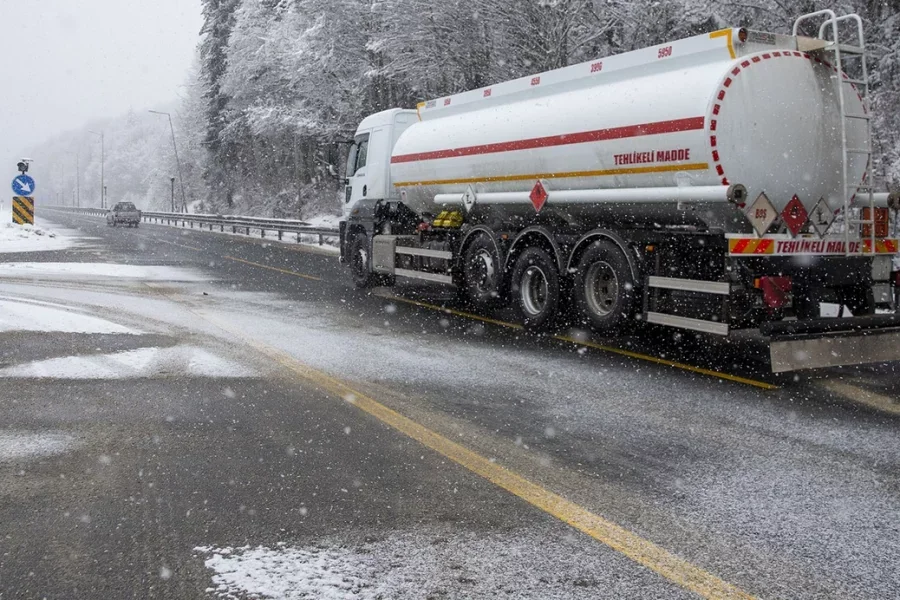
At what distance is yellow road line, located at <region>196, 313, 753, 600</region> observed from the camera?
3430mm

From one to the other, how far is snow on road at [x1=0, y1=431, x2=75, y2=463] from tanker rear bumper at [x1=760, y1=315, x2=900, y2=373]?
18.1 feet

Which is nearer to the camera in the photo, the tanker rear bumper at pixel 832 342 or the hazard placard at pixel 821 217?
the tanker rear bumper at pixel 832 342

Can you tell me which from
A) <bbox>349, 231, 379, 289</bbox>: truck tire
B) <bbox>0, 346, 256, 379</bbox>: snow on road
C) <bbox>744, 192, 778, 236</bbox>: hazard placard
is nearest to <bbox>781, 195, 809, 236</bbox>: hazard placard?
<bbox>744, 192, 778, 236</bbox>: hazard placard

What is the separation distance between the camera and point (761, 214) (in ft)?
26.5

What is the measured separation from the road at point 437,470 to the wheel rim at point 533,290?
1282 millimetres

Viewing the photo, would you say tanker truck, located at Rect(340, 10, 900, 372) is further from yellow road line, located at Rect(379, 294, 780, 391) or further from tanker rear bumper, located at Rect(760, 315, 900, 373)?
yellow road line, located at Rect(379, 294, 780, 391)

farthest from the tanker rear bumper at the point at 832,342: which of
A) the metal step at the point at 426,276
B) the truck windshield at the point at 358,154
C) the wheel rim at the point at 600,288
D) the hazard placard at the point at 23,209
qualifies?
the hazard placard at the point at 23,209

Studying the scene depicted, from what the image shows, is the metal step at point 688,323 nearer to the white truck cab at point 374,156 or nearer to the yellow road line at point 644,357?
the yellow road line at point 644,357

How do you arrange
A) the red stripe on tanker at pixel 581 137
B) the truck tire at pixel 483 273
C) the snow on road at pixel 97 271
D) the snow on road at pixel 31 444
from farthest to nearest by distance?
the snow on road at pixel 97 271 → the truck tire at pixel 483 273 → the red stripe on tanker at pixel 581 137 → the snow on road at pixel 31 444

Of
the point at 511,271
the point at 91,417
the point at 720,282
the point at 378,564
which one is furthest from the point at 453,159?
the point at 378,564

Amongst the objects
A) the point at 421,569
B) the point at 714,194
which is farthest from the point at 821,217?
the point at 421,569

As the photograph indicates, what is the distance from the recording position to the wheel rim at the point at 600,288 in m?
9.66

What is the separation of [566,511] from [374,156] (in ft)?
39.7

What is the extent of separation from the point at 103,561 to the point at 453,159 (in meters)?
9.45
